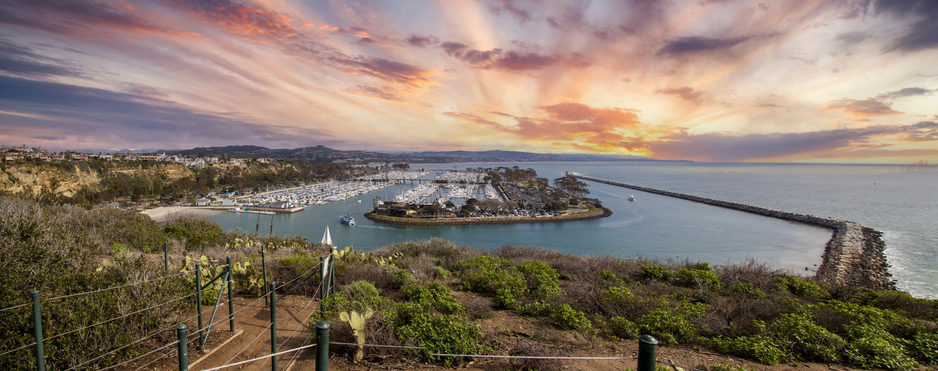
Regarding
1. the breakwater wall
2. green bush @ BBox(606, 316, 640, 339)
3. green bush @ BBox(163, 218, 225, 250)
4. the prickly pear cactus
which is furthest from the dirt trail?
the breakwater wall

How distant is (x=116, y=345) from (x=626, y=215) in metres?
39.3

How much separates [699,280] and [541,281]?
304 cm

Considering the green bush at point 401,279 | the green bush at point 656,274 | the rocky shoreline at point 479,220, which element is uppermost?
the green bush at point 401,279

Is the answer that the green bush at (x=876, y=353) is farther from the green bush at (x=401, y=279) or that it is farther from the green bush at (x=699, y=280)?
the green bush at (x=401, y=279)

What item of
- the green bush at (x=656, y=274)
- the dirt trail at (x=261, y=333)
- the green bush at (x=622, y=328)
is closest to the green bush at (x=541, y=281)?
the green bush at (x=622, y=328)

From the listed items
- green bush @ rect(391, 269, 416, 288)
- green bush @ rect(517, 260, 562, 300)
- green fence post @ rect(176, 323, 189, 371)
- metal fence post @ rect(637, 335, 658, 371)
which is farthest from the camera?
green bush @ rect(391, 269, 416, 288)

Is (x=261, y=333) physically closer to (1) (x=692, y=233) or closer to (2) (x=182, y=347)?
(2) (x=182, y=347)

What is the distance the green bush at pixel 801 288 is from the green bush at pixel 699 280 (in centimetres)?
109

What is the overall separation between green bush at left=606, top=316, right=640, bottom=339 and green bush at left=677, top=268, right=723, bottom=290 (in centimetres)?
282

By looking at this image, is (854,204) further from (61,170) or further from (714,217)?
(61,170)

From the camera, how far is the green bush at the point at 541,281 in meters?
5.20

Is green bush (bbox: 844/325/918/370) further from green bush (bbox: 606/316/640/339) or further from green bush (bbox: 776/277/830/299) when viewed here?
green bush (bbox: 776/277/830/299)

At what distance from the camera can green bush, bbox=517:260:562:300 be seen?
520 cm

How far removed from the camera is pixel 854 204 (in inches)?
1613
